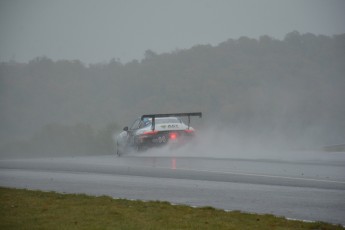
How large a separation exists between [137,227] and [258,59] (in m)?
117

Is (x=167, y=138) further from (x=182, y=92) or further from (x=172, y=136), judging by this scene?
(x=182, y=92)

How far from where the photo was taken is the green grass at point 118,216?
9547 mm

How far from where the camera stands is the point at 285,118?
84.6m

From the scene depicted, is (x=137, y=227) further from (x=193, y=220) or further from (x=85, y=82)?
(x=85, y=82)

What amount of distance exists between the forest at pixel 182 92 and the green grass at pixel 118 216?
6540 centimetres

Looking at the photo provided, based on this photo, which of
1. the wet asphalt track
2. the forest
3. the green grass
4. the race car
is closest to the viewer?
the green grass

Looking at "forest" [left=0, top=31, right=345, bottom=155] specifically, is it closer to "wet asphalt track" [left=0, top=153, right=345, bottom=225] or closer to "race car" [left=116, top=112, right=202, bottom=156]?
"race car" [left=116, top=112, right=202, bottom=156]

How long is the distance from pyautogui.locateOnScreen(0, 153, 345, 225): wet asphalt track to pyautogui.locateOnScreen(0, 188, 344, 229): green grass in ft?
2.79

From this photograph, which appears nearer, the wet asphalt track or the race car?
the wet asphalt track

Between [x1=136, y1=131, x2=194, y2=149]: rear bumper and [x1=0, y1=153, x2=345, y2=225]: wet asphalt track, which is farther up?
[x1=136, y1=131, x2=194, y2=149]: rear bumper

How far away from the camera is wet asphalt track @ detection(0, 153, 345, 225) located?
12.0 m

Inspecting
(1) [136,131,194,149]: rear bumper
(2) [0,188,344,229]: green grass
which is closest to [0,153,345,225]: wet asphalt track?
(2) [0,188,344,229]: green grass

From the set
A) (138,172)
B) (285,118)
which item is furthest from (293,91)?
(138,172)

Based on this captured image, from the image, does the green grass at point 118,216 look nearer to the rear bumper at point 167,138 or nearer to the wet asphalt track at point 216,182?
the wet asphalt track at point 216,182
